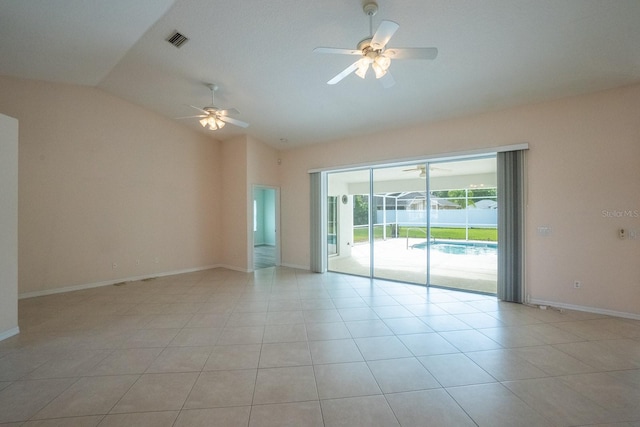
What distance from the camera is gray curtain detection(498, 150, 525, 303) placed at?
4016 millimetres

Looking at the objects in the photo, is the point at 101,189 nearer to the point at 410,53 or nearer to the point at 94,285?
the point at 94,285

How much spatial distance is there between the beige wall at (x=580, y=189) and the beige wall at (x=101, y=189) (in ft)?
19.8

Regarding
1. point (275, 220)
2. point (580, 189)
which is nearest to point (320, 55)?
point (580, 189)

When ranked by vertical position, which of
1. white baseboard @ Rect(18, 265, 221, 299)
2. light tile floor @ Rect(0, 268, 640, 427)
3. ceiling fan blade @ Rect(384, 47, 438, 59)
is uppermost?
ceiling fan blade @ Rect(384, 47, 438, 59)

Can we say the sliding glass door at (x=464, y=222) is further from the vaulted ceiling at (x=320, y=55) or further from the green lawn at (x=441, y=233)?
the vaulted ceiling at (x=320, y=55)

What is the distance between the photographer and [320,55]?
3369 millimetres

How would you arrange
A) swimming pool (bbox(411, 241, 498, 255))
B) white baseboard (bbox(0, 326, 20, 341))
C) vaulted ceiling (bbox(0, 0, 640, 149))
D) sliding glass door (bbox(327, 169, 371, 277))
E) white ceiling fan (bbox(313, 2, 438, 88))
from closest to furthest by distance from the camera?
white ceiling fan (bbox(313, 2, 438, 88)) < vaulted ceiling (bbox(0, 0, 640, 149)) < white baseboard (bbox(0, 326, 20, 341)) < sliding glass door (bbox(327, 169, 371, 277)) < swimming pool (bbox(411, 241, 498, 255))

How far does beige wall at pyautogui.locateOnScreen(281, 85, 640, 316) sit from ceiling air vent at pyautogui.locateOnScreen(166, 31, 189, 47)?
172 inches

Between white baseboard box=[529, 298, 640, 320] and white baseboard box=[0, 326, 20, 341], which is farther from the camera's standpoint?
white baseboard box=[529, 298, 640, 320]

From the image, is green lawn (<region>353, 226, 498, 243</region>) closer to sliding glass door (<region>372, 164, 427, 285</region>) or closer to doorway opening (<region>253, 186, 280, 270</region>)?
sliding glass door (<region>372, 164, 427, 285</region>)

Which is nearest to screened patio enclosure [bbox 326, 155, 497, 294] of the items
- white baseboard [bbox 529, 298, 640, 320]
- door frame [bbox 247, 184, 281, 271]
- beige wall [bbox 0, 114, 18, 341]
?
white baseboard [bbox 529, 298, 640, 320]

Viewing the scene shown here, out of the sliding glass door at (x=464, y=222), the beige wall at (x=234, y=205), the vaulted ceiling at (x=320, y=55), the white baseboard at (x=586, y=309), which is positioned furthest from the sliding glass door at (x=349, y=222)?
the white baseboard at (x=586, y=309)

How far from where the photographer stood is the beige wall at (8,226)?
9.53 feet

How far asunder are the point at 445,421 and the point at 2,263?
15.1 ft
